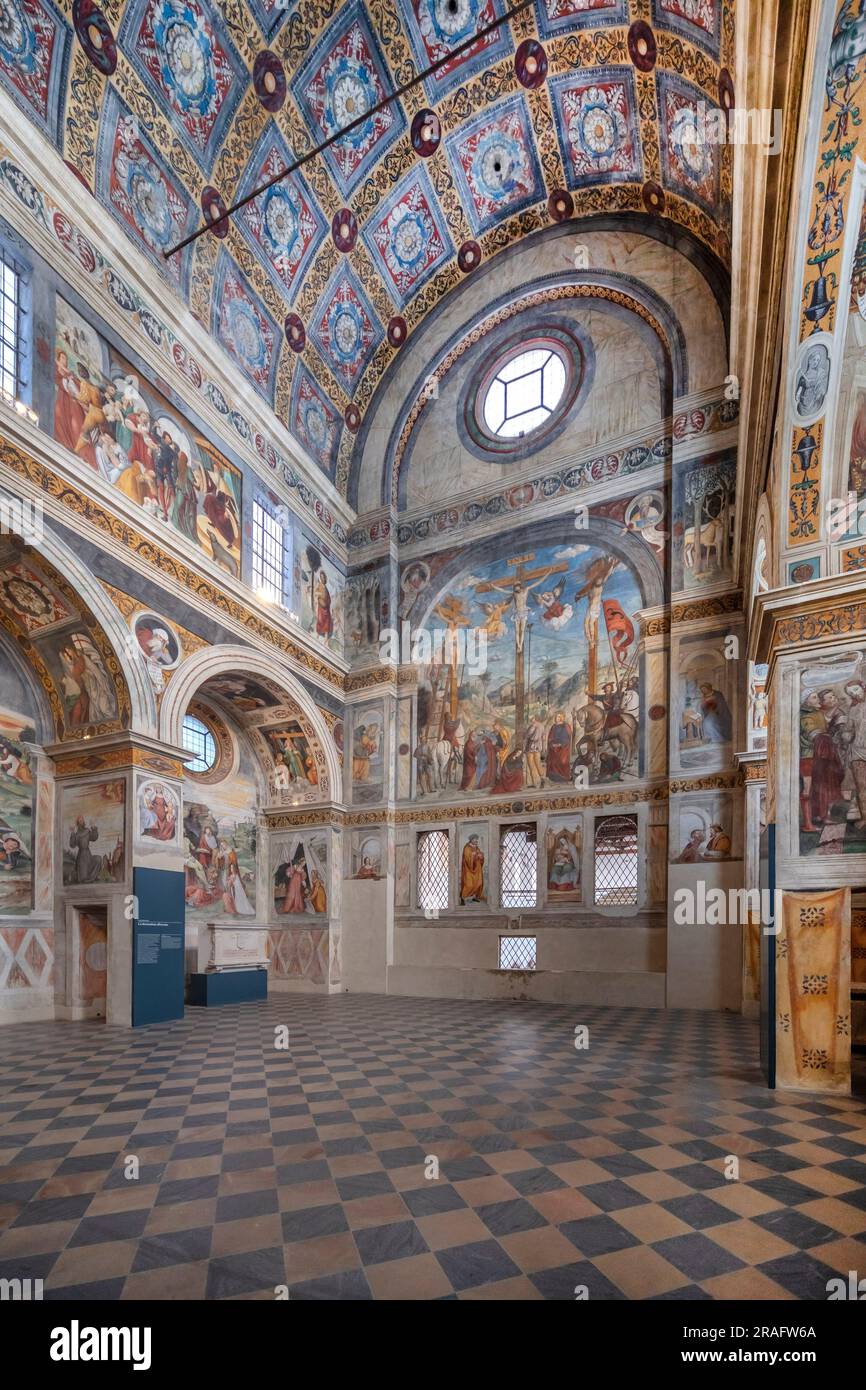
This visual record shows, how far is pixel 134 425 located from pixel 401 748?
30.0 ft

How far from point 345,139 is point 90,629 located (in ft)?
38.7

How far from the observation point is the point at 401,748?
1798 cm

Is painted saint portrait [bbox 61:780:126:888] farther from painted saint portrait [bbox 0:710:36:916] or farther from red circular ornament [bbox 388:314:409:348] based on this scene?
red circular ornament [bbox 388:314:409:348]

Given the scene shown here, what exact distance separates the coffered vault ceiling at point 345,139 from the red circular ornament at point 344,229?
0.06m

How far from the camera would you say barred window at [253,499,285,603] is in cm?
1574

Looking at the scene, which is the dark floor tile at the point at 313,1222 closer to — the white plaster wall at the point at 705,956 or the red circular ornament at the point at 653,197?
the white plaster wall at the point at 705,956

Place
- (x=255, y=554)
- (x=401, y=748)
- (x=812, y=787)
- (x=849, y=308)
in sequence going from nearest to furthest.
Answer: (x=849, y=308) → (x=812, y=787) → (x=255, y=554) → (x=401, y=748)

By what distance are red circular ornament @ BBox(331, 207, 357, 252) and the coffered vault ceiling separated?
56 mm

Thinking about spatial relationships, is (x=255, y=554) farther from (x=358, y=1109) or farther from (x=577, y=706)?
(x=358, y=1109)

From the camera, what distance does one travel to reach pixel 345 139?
50.4 feet

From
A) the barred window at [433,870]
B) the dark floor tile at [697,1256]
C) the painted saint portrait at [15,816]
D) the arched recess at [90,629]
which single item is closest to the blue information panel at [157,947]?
the painted saint portrait at [15,816]

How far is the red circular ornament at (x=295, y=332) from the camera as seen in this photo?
55.9ft

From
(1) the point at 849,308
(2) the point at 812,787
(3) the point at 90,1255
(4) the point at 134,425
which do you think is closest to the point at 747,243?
(1) the point at 849,308

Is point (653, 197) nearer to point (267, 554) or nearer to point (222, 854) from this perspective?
point (267, 554)
